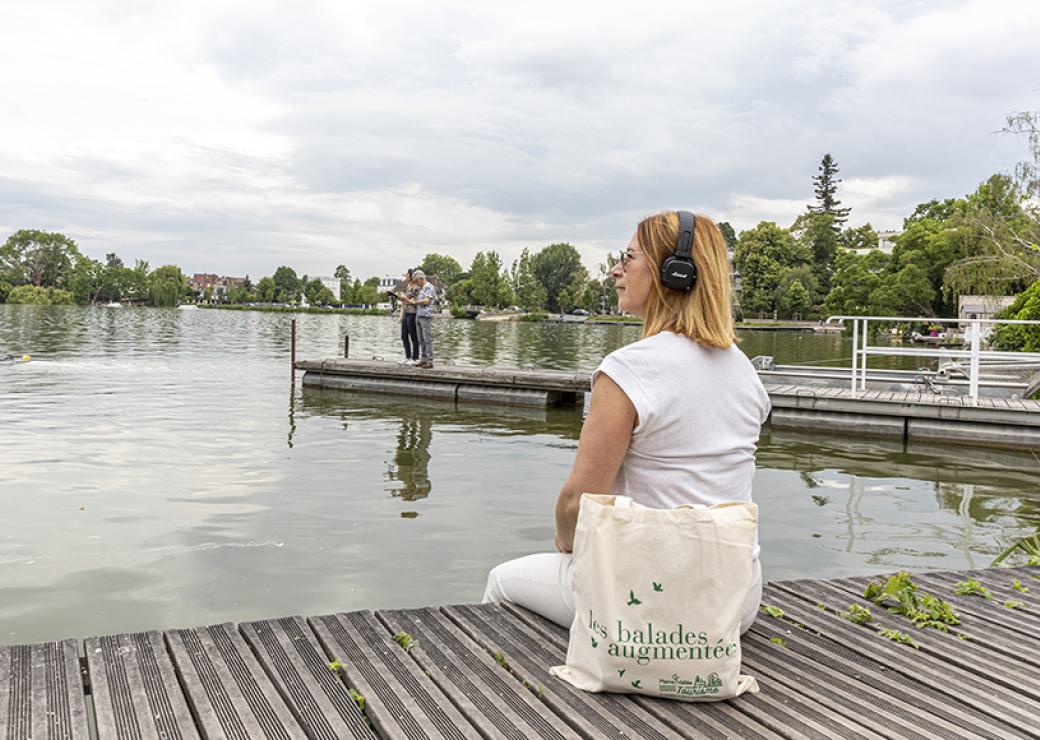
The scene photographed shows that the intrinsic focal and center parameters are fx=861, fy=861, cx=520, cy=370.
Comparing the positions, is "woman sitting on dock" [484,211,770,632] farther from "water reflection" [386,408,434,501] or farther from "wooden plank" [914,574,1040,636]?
"water reflection" [386,408,434,501]

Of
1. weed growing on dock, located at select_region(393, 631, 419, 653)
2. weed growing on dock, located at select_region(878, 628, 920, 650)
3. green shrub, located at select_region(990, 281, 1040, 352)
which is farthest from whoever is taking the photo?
green shrub, located at select_region(990, 281, 1040, 352)

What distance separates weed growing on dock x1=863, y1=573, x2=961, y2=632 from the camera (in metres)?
3.45

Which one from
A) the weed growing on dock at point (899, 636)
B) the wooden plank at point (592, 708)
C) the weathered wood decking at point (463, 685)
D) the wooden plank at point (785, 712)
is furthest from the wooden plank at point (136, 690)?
the weed growing on dock at point (899, 636)

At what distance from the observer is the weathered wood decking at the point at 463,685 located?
7.79ft

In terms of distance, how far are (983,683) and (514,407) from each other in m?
12.7

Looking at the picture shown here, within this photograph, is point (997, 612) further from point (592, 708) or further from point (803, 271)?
point (803, 271)

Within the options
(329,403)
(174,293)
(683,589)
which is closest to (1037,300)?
(329,403)

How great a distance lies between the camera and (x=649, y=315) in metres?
2.65

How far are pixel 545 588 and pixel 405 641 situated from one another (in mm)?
516

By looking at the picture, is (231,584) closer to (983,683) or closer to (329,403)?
(983,683)

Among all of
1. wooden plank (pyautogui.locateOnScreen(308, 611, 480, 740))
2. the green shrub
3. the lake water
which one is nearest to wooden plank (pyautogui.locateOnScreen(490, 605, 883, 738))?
wooden plank (pyautogui.locateOnScreen(308, 611, 480, 740))

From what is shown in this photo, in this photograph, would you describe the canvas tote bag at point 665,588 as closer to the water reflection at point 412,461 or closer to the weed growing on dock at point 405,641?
the weed growing on dock at point 405,641

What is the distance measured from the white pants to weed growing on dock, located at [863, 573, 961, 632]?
2.91 feet

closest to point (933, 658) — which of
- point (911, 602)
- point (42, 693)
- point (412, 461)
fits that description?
point (911, 602)
